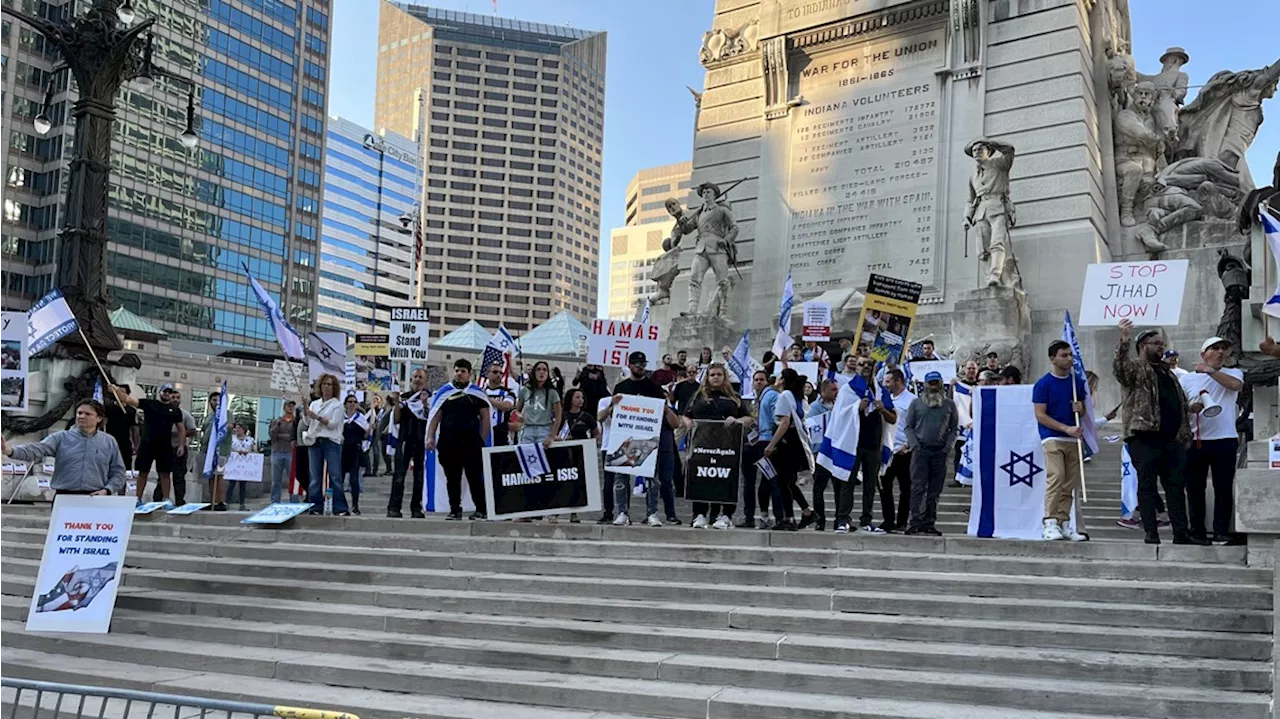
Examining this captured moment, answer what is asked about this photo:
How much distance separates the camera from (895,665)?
7652 mm

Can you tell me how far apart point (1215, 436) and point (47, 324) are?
43.2 ft

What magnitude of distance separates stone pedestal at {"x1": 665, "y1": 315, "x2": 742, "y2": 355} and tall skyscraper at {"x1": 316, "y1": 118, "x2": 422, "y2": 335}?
118 metres

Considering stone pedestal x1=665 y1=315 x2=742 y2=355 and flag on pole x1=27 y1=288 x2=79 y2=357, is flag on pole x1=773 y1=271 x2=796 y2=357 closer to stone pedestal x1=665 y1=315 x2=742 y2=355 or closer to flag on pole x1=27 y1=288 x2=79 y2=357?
stone pedestal x1=665 y1=315 x2=742 y2=355

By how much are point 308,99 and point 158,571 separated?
90130mm

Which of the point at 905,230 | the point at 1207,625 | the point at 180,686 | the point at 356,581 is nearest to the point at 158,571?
the point at 356,581

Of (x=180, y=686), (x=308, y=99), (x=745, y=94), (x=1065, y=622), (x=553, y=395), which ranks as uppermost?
(x=308, y=99)

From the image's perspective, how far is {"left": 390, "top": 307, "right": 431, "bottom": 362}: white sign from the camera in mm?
21375

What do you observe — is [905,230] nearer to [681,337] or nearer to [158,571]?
[681,337]

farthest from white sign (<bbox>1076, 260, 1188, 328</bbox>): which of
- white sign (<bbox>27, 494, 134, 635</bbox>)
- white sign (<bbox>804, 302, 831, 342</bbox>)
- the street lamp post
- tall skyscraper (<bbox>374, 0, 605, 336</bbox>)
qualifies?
tall skyscraper (<bbox>374, 0, 605, 336</bbox>)

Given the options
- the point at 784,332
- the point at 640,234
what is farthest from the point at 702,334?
the point at 640,234

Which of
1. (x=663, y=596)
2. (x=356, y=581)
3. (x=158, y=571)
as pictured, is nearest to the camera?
(x=663, y=596)

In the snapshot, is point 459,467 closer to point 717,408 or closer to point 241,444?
point 717,408

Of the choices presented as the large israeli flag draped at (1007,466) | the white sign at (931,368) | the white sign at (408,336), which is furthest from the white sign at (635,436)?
the white sign at (408,336)

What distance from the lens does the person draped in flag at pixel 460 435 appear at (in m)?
12.5
